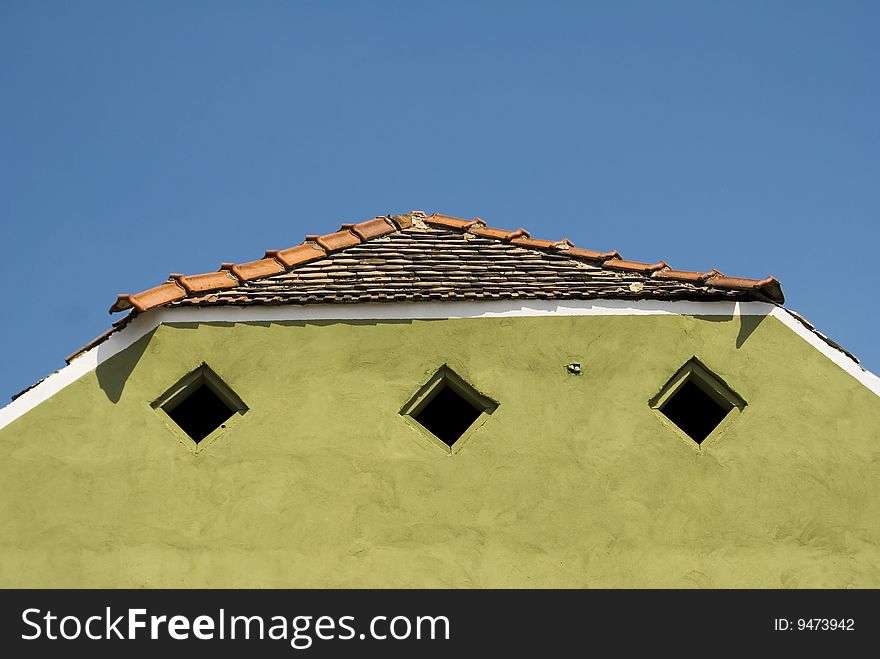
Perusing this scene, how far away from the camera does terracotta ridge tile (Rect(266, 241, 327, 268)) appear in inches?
441

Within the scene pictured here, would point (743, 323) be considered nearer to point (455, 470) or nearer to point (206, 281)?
point (455, 470)

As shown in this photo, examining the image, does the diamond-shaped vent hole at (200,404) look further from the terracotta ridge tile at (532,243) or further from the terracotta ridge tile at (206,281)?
the terracotta ridge tile at (532,243)

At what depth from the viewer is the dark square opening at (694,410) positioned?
10367 millimetres

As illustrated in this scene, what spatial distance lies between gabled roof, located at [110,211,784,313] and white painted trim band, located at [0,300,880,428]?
0.06 metres

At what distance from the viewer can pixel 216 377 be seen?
34.0 feet

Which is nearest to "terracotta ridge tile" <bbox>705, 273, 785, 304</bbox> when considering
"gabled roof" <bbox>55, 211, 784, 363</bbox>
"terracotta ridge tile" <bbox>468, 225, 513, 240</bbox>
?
"gabled roof" <bbox>55, 211, 784, 363</bbox>

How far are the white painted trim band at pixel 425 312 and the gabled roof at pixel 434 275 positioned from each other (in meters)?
0.06
